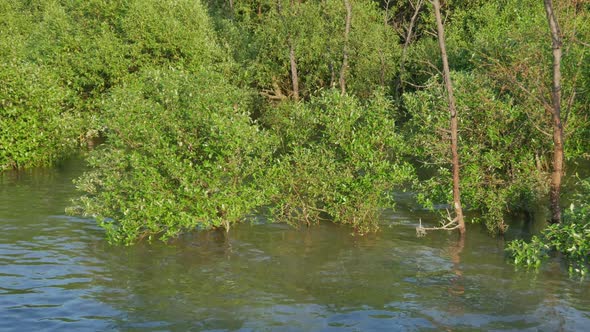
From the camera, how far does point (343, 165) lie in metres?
22.0

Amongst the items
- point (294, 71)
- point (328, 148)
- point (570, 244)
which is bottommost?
point (570, 244)

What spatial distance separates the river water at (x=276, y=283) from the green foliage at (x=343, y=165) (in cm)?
106

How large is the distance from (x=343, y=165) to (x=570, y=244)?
764 centimetres

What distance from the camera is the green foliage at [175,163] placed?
19562 mm

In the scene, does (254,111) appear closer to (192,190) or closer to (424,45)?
(424,45)

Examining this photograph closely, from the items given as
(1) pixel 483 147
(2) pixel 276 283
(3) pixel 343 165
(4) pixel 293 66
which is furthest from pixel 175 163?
(4) pixel 293 66

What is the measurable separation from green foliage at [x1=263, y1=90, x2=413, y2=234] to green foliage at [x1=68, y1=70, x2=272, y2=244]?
130cm

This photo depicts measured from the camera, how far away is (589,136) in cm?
2673

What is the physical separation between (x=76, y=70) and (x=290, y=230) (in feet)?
65.5

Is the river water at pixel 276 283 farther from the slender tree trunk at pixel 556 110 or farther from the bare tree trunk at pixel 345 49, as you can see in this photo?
the bare tree trunk at pixel 345 49

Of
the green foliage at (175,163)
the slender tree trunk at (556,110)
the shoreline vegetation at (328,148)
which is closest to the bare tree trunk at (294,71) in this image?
the shoreline vegetation at (328,148)

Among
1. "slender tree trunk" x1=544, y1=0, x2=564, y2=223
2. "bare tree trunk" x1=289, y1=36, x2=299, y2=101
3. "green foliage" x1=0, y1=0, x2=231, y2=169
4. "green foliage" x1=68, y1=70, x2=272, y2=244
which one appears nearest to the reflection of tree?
"slender tree trunk" x1=544, y1=0, x2=564, y2=223

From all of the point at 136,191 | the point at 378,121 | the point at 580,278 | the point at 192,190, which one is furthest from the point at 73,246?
the point at 580,278

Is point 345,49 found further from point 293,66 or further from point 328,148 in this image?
point 328,148
